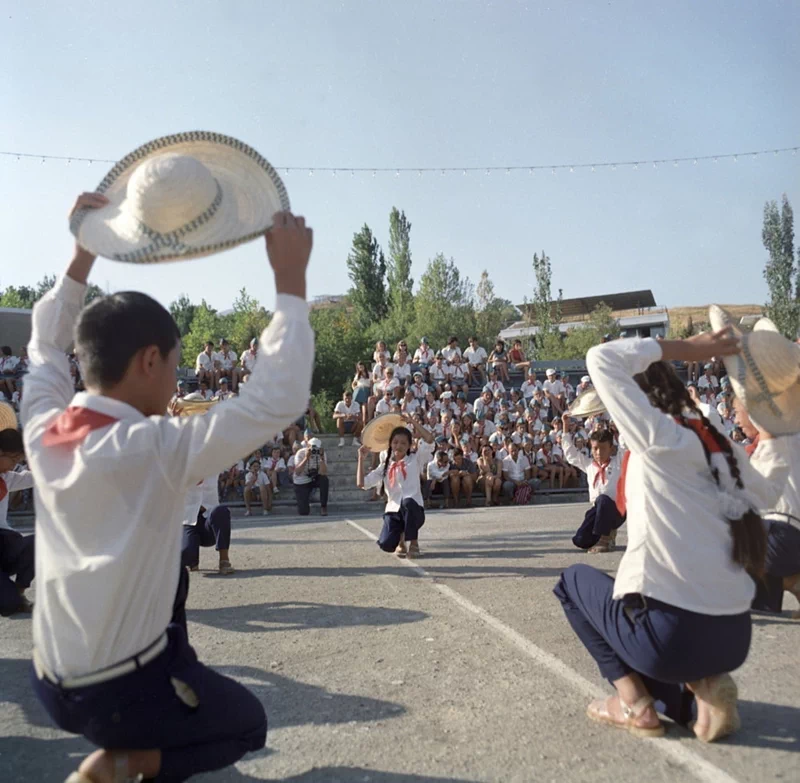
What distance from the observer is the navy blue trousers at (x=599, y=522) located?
856 centimetres

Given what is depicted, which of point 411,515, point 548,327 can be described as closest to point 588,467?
point 411,515

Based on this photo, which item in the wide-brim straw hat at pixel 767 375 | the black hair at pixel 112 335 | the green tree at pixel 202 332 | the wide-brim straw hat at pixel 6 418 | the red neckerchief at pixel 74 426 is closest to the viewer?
the red neckerchief at pixel 74 426

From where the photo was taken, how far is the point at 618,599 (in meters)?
3.43

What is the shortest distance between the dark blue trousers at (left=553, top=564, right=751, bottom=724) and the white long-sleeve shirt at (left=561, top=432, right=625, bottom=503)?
5284 millimetres

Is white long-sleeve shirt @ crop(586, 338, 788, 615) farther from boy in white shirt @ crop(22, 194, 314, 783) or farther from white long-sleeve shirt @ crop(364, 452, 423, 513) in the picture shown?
white long-sleeve shirt @ crop(364, 452, 423, 513)

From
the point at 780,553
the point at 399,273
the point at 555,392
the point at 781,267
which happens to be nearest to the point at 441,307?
the point at 399,273

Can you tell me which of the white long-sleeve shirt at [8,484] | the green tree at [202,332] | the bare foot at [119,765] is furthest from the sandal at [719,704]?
the green tree at [202,332]

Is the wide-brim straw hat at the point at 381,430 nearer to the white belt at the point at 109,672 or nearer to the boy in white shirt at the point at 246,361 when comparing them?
the white belt at the point at 109,672

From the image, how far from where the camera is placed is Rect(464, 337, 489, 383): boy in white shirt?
22750 millimetres

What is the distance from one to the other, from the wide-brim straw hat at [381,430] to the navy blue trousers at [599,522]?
2404 mm

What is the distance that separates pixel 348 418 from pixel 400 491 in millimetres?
11232

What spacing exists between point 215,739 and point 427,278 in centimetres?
6510

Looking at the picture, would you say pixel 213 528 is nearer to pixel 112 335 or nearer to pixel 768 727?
pixel 768 727

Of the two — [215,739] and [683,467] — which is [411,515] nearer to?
[683,467]
